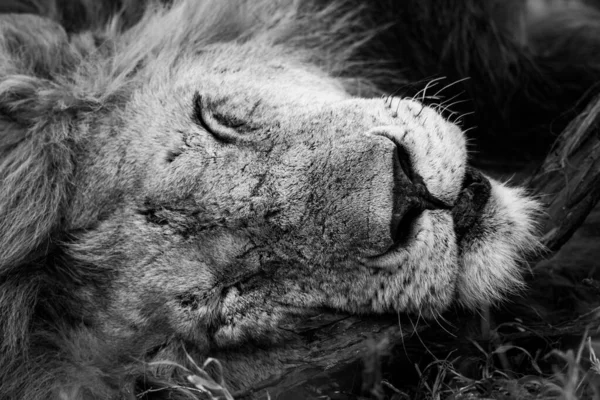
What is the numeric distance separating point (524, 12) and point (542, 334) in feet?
5.03

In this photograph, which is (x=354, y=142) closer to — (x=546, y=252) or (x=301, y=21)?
(x=546, y=252)

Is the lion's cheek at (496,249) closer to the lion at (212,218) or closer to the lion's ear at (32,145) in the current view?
the lion at (212,218)

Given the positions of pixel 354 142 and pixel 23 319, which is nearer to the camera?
pixel 354 142

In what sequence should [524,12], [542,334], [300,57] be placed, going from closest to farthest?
[542,334] < [300,57] < [524,12]

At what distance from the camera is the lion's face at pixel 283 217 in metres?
1.74

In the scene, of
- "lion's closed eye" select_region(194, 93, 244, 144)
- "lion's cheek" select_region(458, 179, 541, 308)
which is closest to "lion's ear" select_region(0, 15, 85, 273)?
"lion's closed eye" select_region(194, 93, 244, 144)

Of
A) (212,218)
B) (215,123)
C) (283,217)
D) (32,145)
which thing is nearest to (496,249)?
(283,217)

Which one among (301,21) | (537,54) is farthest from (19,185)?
(537,54)

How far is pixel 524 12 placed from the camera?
3029mm

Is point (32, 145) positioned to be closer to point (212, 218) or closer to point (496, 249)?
point (212, 218)

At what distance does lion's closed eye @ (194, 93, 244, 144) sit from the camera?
6.54 ft

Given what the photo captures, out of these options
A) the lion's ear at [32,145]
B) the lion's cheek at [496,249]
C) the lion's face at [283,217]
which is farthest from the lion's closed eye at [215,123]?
the lion's cheek at [496,249]

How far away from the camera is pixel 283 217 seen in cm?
180

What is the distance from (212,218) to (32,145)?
613 mm
